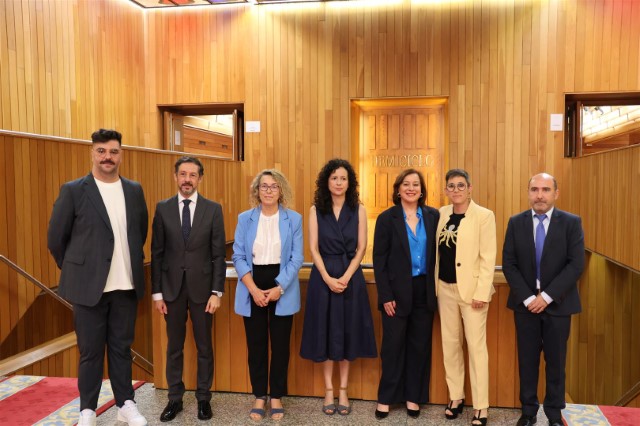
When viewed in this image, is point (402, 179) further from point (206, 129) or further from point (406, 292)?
point (206, 129)

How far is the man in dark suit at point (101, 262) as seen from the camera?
8.44 feet

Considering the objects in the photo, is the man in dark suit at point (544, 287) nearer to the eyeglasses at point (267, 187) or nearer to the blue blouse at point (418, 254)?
the blue blouse at point (418, 254)

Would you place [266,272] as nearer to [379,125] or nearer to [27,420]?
[27,420]

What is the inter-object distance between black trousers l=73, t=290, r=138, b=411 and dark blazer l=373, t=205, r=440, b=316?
1.32m

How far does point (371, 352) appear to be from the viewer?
2.99m

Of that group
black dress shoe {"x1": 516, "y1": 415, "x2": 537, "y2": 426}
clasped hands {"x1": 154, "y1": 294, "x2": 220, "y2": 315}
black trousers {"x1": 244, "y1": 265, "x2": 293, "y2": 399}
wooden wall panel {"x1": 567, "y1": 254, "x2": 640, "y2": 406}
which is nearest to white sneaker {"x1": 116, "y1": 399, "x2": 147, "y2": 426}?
clasped hands {"x1": 154, "y1": 294, "x2": 220, "y2": 315}

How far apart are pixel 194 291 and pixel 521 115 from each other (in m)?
5.16

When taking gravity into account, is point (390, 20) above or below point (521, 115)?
above

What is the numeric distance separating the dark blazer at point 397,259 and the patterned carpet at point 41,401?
68.3 inches

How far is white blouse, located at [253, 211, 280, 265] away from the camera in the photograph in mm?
2947

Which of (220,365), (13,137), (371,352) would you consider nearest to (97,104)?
(13,137)

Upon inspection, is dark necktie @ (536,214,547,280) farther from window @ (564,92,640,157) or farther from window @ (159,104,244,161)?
window @ (159,104,244,161)

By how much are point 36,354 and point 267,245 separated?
10.3ft

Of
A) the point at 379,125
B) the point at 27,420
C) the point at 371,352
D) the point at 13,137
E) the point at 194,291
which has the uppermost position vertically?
the point at 379,125
